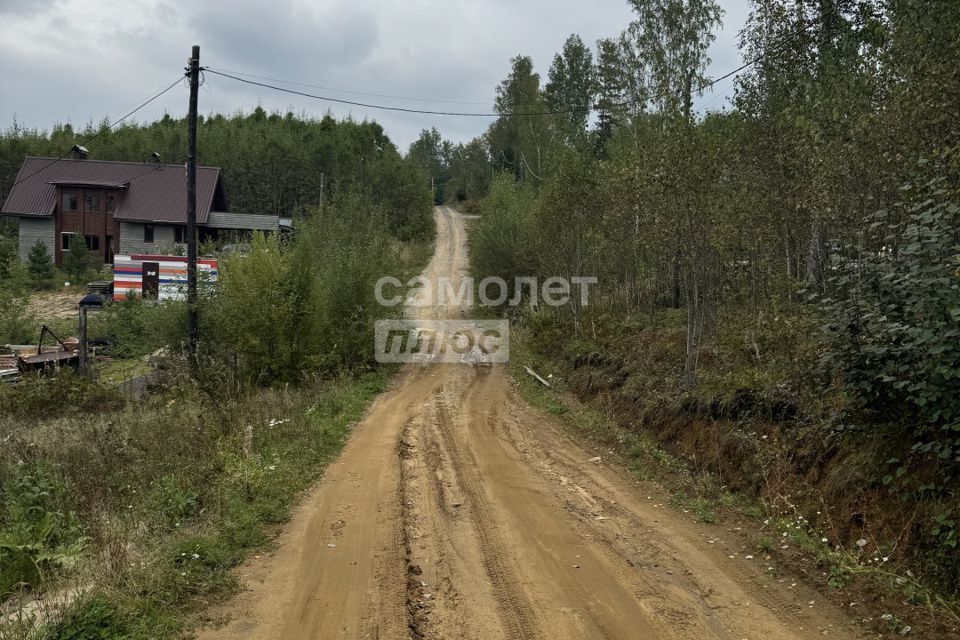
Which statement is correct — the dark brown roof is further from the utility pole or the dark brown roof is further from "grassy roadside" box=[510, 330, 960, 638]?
"grassy roadside" box=[510, 330, 960, 638]

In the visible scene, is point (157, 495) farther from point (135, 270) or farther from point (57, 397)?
point (135, 270)

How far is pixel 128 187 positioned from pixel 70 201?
3947 mm

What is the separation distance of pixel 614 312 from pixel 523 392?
182 inches

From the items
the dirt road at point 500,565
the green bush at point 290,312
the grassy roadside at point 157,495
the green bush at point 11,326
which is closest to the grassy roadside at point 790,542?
the dirt road at point 500,565

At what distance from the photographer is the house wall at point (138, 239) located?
44631 mm

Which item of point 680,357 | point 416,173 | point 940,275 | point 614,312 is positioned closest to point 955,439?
point 940,275

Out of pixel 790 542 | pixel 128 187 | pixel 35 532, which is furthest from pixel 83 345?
pixel 128 187

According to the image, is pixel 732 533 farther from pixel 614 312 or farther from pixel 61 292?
pixel 61 292

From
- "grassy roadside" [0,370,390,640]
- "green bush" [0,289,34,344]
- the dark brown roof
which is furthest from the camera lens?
the dark brown roof

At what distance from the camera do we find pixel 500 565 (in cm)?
640

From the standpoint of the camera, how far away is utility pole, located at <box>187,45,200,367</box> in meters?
15.1

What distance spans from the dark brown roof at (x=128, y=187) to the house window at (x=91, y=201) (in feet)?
2.95

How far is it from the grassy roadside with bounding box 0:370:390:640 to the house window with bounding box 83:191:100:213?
3494 centimetres

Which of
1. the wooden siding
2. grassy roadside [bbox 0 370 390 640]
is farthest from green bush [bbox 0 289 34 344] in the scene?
the wooden siding
